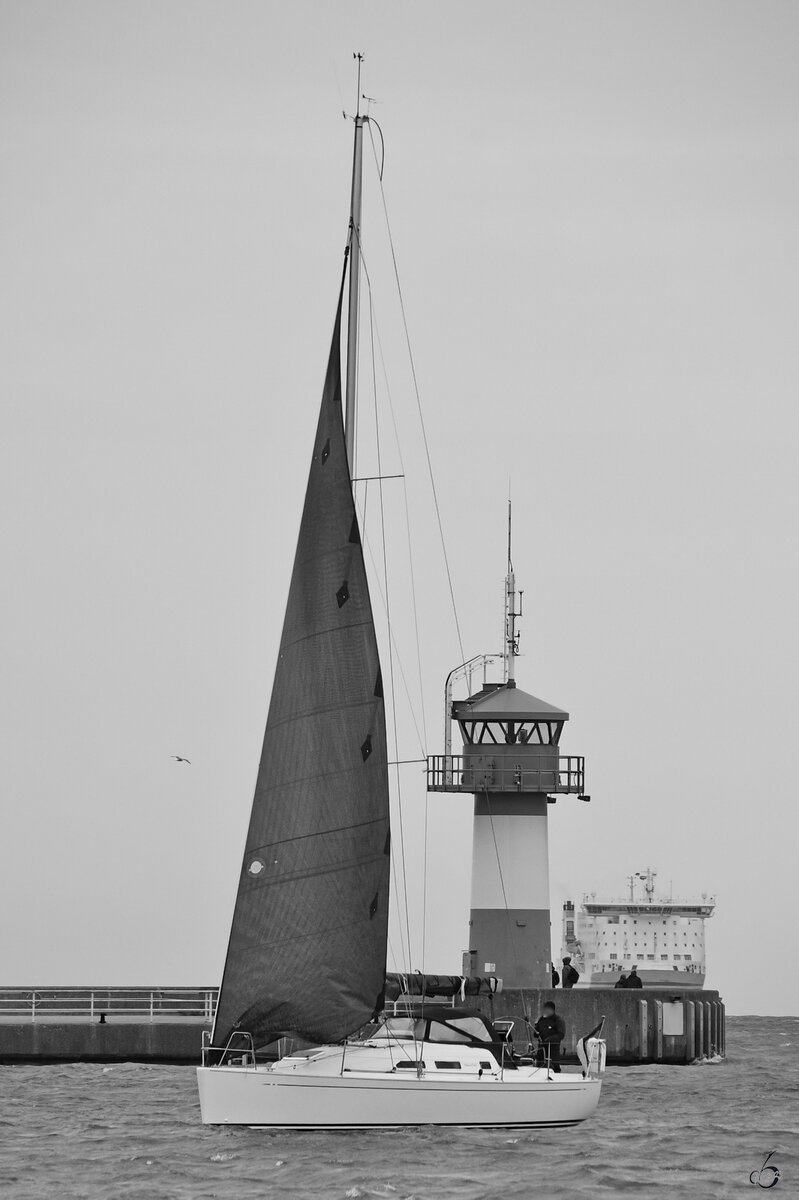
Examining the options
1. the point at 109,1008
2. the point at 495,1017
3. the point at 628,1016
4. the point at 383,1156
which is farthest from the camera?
the point at 628,1016

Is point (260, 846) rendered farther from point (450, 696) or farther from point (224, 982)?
point (450, 696)

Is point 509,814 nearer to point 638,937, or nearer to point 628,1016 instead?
point 628,1016

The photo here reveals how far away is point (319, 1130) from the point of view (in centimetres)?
2291

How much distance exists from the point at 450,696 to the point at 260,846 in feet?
59.4

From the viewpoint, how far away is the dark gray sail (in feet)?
76.6

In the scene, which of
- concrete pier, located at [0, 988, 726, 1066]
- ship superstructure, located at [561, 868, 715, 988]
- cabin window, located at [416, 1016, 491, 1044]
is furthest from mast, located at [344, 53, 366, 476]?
ship superstructure, located at [561, 868, 715, 988]

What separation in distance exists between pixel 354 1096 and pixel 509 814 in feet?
57.0

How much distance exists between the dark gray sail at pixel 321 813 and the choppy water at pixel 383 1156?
5.44 ft

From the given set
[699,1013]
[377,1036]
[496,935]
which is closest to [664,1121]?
[377,1036]

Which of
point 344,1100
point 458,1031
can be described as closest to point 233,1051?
point 344,1100

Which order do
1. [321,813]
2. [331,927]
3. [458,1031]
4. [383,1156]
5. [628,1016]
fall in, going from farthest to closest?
[628,1016], [458,1031], [321,813], [331,927], [383,1156]

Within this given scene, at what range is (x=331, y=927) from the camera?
23.7m

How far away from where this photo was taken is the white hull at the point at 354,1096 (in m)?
22.7

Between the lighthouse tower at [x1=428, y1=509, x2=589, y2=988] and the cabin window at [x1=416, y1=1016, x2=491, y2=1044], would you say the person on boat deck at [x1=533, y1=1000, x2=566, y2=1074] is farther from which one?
the lighthouse tower at [x1=428, y1=509, x2=589, y2=988]
